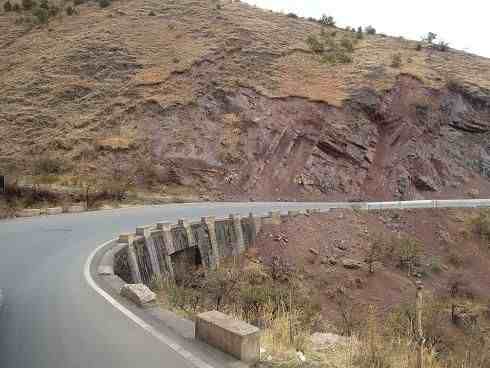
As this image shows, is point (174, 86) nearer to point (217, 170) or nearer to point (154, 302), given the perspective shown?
point (217, 170)

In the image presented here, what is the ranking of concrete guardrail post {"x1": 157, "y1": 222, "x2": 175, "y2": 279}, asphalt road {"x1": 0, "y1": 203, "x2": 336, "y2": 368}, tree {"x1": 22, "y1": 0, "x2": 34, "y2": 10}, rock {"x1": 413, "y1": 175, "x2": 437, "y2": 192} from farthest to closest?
tree {"x1": 22, "y1": 0, "x2": 34, "y2": 10}
rock {"x1": 413, "y1": 175, "x2": 437, "y2": 192}
concrete guardrail post {"x1": 157, "y1": 222, "x2": 175, "y2": 279}
asphalt road {"x1": 0, "y1": 203, "x2": 336, "y2": 368}

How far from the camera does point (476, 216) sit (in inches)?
992

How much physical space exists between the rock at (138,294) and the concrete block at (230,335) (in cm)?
168

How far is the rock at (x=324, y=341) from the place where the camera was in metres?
5.69

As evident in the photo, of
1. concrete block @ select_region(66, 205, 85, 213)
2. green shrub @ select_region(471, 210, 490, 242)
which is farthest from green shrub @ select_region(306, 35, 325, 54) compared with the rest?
concrete block @ select_region(66, 205, 85, 213)

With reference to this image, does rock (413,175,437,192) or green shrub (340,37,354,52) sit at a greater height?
green shrub (340,37,354,52)

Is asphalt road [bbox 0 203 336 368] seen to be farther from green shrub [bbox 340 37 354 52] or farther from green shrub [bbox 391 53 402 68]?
green shrub [bbox 340 37 354 52]

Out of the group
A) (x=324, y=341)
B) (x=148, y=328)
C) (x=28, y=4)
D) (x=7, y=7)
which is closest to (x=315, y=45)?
(x=28, y=4)

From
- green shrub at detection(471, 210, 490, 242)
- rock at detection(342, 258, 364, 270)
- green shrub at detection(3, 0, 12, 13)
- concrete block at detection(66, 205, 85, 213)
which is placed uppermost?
green shrub at detection(3, 0, 12, 13)

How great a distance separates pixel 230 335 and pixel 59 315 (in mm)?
3038

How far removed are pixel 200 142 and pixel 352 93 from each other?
12.4 metres

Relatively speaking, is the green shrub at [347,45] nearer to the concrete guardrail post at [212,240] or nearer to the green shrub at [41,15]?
the green shrub at [41,15]

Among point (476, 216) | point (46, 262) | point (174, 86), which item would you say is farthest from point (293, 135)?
point (46, 262)

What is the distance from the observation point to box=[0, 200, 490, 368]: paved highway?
201 inches
